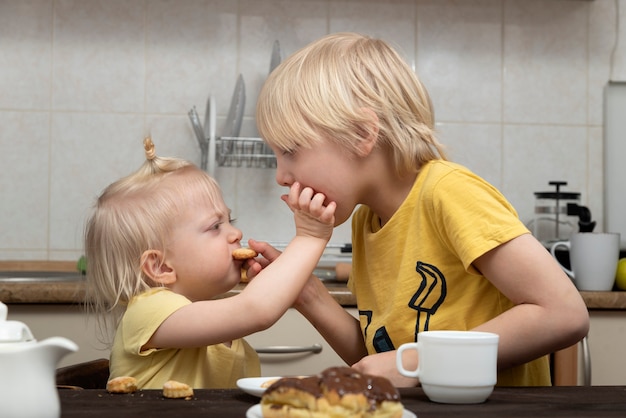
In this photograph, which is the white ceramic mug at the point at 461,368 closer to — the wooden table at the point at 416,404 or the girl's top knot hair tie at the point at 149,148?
the wooden table at the point at 416,404

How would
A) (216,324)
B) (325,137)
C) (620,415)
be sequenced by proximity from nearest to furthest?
(620,415)
(216,324)
(325,137)

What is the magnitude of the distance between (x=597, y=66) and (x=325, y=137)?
1.70m

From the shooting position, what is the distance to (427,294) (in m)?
1.19

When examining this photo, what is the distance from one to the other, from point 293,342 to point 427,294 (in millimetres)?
818

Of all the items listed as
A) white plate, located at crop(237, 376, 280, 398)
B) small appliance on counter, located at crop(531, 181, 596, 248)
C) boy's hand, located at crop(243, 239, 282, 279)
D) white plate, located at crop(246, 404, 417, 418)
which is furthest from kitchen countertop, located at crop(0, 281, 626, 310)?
white plate, located at crop(246, 404, 417, 418)

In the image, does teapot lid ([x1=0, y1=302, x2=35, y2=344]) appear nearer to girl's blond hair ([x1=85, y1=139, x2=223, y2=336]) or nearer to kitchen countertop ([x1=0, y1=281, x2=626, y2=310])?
girl's blond hair ([x1=85, y1=139, x2=223, y2=336])

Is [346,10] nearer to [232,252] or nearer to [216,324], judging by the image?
[232,252]

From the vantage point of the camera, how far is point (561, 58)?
2648 mm

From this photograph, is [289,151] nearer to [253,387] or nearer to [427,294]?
[427,294]

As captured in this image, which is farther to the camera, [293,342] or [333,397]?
[293,342]

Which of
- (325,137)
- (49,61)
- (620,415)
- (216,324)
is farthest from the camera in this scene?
(49,61)

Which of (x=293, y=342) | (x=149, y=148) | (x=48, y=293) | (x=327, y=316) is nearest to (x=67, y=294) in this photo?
(x=48, y=293)

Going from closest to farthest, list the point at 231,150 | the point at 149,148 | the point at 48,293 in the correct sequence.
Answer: the point at 149,148, the point at 48,293, the point at 231,150

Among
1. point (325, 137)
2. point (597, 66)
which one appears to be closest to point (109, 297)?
point (325, 137)
